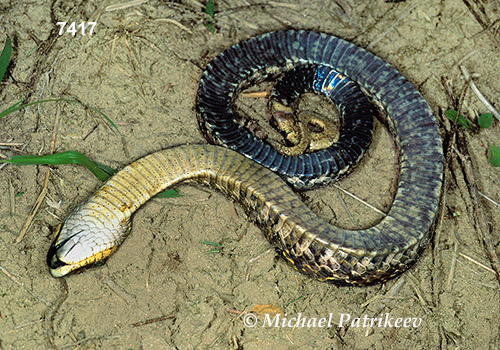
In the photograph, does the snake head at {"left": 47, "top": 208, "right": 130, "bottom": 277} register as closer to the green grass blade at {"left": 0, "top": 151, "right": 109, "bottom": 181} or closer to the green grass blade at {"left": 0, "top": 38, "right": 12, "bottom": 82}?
the green grass blade at {"left": 0, "top": 151, "right": 109, "bottom": 181}

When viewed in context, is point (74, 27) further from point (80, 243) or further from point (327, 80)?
point (327, 80)

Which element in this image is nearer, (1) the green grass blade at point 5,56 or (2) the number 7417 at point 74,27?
(1) the green grass blade at point 5,56

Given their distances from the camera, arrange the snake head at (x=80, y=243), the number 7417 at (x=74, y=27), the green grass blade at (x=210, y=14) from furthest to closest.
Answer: the green grass blade at (x=210, y=14)
the number 7417 at (x=74, y=27)
the snake head at (x=80, y=243)

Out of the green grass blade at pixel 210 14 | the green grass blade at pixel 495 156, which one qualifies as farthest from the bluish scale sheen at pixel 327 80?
the green grass blade at pixel 495 156

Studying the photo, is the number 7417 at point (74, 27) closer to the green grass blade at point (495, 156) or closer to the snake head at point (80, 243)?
the snake head at point (80, 243)

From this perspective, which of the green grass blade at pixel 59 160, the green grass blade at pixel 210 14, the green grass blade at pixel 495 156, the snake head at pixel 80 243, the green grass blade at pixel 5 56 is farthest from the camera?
the green grass blade at pixel 210 14

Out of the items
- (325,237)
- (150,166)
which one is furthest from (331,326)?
(150,166)

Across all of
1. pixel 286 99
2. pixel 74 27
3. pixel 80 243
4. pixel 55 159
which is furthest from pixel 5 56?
pixel 286 99
